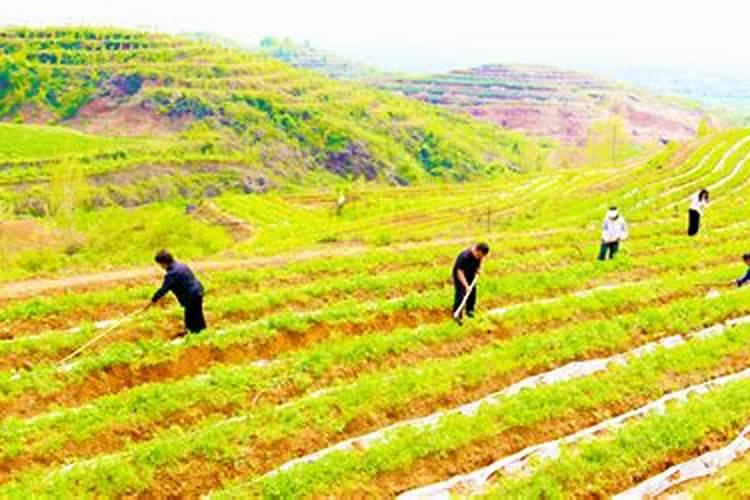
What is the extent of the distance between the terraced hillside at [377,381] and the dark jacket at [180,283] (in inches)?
51.7

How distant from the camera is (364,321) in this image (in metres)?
23.1

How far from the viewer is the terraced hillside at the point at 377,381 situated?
1502cm

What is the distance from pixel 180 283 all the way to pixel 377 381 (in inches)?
219

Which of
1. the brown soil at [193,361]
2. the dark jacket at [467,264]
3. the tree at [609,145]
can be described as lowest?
the tree at [609,145]

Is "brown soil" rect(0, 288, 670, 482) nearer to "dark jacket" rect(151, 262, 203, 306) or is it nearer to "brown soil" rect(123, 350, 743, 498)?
"brown soil" rect(123, 350, 743, 498)

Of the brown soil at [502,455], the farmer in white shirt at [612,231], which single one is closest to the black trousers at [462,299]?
the brown soil at [502,455]

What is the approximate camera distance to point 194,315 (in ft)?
69.2

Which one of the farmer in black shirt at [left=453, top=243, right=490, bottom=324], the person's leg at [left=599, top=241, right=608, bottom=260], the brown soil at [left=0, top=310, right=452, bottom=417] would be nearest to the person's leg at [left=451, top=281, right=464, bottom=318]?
the farmer in black shirt at [left=453, top=243, right=490, bottom=324]

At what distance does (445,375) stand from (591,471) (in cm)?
459

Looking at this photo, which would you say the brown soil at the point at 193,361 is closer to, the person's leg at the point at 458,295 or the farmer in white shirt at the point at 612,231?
the person's leg at the point at 458,295

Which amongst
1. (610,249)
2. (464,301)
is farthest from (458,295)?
(610,249)

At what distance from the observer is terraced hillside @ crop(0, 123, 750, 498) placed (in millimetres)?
15016

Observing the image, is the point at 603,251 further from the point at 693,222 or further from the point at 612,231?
the point at 693,222

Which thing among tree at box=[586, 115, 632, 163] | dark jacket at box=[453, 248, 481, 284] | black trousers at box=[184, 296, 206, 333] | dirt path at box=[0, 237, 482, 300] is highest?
dark jacket at box=[453, 248, 481, 284]
